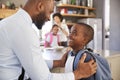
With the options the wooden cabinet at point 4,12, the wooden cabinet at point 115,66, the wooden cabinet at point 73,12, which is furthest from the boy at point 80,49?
the wooden cabinet at point 73,12

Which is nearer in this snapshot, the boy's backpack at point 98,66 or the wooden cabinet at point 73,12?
the boy's backpack at point 98,66

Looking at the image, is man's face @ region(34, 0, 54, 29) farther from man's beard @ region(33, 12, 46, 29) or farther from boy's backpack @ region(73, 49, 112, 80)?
boy's backpack @ region(73, 49, 112, 80)

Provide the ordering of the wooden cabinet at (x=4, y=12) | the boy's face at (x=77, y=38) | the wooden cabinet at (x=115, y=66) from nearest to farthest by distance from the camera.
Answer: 1. the boy's face at (x=77, y=38)
2. the wooden cabinet at (x=115, y=66)
3. the wooden cabinet at (x=4, y=12)

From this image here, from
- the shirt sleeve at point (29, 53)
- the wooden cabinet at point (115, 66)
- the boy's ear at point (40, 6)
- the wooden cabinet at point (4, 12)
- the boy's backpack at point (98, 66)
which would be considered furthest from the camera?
the wooden cabinet at point (4, 12)

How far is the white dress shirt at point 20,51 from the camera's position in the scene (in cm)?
97

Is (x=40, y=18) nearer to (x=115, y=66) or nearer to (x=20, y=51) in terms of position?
(x=20, y=51)

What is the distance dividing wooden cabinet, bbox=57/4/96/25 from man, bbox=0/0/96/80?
4292 millimetres

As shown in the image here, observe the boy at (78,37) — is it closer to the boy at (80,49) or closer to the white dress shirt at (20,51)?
the boy at (80,49)

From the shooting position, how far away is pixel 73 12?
573 centimetres

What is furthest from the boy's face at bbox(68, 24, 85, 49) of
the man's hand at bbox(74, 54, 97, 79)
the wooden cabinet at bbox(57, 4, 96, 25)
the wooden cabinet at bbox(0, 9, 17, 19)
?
the wooden cabinet at bbox(57, 4, 96, 25)

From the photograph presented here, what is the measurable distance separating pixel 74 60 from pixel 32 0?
1.59 feet

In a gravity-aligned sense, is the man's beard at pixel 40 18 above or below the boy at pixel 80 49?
above

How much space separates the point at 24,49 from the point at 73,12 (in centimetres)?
486

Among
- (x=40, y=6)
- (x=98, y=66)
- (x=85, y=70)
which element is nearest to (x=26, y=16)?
(x=40, y=6)
